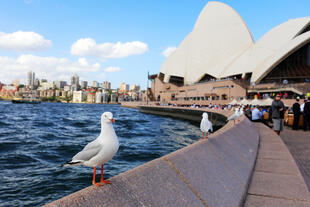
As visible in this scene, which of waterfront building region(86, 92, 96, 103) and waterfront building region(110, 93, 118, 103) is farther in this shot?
waterfront building region(110, 93, 118, 103)

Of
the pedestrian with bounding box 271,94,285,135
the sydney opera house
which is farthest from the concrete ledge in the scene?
the sydney opera house

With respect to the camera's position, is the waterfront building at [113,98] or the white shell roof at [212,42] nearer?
the white shell roof at [212,42]

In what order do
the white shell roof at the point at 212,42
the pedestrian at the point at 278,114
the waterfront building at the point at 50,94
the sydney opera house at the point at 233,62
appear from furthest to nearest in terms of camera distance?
1. the waterfront building at the point at 50,94
2. the white shell roof at the point at 212,42
3. the sydney opera house at the point at 233,62
4. the pedestrian at the point at 278,114

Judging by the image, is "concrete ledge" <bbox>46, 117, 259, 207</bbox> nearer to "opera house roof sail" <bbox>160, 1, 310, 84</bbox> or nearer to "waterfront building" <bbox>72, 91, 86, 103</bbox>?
"opera house roof sail" <bbox>160, 1, 310, 84</bbox>

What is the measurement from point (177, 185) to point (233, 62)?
2160 inches

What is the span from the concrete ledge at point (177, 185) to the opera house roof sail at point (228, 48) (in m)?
43.3

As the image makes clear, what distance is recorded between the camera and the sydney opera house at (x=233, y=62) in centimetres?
4019

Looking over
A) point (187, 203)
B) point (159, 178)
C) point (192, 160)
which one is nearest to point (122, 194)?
point (159, 178)

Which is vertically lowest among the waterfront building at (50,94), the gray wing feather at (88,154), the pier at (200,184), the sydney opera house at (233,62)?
the pier at (200,184)

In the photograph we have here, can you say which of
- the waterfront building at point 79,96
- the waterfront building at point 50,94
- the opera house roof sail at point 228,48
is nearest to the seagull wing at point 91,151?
the opera house roof sail at point 228,48

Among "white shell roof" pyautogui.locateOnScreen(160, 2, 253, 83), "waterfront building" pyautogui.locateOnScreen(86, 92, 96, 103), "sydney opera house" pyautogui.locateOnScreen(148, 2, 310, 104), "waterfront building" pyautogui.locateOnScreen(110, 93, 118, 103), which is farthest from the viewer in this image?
"waterfront building" pyautogui.locateOnScreen(110, 93, 118, 103)

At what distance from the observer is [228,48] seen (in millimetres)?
56594

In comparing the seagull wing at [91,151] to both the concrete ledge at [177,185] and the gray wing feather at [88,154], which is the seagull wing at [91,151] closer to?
the gray wing feather at [88,154]

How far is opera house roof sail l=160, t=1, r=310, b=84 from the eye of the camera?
41781 millimetres
